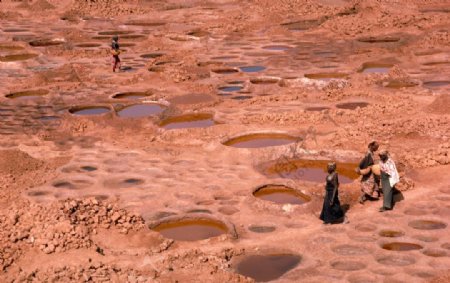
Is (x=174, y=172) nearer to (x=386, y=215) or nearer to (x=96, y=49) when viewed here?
(x=386, y=215)

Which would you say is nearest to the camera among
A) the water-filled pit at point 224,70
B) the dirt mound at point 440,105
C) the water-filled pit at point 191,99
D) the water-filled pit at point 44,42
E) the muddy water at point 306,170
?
the muddy water at point 306,170

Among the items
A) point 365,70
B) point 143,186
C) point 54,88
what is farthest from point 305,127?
point 54,88

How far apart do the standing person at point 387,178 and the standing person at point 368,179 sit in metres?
0.31

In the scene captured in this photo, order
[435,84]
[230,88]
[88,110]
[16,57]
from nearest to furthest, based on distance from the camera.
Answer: [88,110]
[435,84]
[230,88]
[16,57]

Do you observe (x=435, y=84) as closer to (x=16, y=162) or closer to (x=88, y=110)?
(x=88, y=110)

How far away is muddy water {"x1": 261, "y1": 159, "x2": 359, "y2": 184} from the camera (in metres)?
14.4

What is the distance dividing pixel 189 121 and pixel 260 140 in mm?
2831

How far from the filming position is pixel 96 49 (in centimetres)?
2784

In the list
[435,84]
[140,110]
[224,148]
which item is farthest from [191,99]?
[435,84]

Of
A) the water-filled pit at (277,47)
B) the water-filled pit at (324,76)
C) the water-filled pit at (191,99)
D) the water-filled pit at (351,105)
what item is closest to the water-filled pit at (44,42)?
the water-filled pit at (277,47)

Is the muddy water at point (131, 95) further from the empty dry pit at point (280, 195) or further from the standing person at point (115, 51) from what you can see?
the empty dry pit at point (280, 195)

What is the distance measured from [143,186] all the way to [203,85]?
328 inches

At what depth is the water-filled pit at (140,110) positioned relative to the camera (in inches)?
759

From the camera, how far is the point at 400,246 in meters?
10.8
